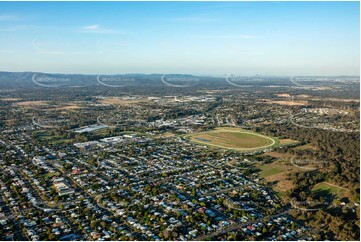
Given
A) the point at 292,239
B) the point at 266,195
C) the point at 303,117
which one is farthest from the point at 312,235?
the point at 303,117

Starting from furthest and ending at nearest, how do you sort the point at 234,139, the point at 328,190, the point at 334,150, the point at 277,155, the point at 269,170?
the point at 234,139, the point at 334,150, the point at 277,155, the point at 269,170, the point at 328,190

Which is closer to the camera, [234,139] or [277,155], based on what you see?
[277,155]

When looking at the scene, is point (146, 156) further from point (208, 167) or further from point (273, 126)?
point (273, 126)

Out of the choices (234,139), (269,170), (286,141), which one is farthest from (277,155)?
A: (234,139)

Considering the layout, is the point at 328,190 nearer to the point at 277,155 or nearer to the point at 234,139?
the point at 277,155

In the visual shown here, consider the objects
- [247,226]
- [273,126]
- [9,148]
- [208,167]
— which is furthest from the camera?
[273,126]

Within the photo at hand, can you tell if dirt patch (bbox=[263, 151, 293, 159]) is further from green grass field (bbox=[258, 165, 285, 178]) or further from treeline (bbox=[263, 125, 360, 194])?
green grass field (bbox=[258, 165, 285, 178])

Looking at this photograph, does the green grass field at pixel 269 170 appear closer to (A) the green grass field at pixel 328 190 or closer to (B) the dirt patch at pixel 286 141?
(A) the green grass field at pixel 328 190

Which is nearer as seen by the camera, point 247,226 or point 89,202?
point 247,226

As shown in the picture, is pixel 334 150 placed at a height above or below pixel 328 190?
above
